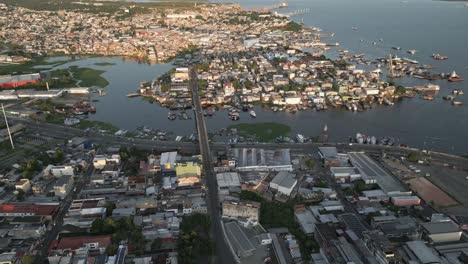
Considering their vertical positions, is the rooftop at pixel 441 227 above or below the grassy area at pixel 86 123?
below

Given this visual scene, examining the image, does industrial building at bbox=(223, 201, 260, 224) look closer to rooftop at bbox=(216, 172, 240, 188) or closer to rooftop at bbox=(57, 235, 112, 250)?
rooftop at bbox=(216, 172, 240, 188)

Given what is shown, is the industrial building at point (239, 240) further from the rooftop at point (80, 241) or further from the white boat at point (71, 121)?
the white boat at point (71, 121)

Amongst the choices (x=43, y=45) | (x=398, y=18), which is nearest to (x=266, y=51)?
(x=43, y=45)

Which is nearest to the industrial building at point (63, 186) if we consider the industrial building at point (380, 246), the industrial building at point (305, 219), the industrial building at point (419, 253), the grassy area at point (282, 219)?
the grassy area at point (282, 219)

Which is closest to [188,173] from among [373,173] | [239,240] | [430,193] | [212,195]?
[212,195]

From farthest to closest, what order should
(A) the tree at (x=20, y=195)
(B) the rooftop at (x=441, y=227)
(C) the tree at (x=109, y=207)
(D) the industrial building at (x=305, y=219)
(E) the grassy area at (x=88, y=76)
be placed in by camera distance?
1. (E) the grassy area at (x=88, y=76)
2. (A) the tree at (x=20, y=195)
3. (C) the tree at (x=109, y=207)
4. (D) the industrial building at (x=305, y=219)
5. (B) the rooftop at (x=441, y=227)

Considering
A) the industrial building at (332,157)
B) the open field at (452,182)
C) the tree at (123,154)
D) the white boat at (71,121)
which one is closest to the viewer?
the open field at (452,182)

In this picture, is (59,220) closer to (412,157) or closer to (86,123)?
(86,123)
